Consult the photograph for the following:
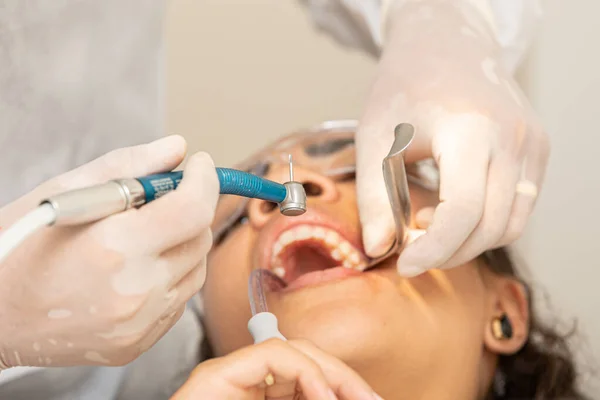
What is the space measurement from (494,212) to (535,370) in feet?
1.69

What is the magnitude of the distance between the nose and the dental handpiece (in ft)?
1.03

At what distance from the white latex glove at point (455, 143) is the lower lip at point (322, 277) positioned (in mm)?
75

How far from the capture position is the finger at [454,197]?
743mm

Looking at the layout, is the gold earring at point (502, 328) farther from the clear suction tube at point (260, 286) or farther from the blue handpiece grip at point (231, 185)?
the blue handpiece grip at point (231, 185)

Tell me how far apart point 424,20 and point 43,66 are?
1.97ft

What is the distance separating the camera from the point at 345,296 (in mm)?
825

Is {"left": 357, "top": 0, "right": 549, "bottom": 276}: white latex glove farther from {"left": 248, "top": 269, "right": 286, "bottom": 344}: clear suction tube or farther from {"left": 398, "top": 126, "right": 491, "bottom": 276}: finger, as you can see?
{"left": 248, "top": 269, "right": 286, "bottom": 344}: clear suction tube

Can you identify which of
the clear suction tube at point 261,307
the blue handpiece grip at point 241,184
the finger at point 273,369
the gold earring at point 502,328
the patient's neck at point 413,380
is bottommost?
the gold earring at point 502,328

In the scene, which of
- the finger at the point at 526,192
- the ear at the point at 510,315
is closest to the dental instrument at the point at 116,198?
the finger at the point at 526,192

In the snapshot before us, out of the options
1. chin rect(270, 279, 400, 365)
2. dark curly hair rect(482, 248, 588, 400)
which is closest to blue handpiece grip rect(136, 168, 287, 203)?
chin rect(270, 279, 400, 365)

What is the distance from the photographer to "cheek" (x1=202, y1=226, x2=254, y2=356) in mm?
913

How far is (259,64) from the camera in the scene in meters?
1.69

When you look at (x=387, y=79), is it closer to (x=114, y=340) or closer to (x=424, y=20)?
(x=424, y=20)

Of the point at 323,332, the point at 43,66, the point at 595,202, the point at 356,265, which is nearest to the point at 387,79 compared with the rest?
the point at 356,265
